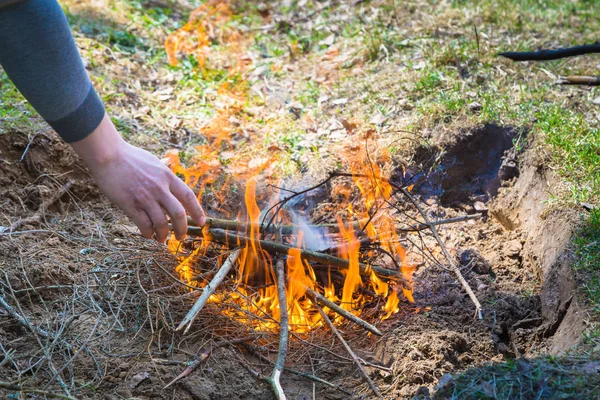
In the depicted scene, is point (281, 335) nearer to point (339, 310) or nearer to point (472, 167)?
point (339, 310)

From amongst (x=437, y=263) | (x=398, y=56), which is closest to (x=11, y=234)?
(x=437, y=263)

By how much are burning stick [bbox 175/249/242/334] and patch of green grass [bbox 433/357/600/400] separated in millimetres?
1205

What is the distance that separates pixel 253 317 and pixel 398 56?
3419mm

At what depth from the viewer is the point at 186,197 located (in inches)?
86.5

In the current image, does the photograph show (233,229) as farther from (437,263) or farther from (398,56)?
(398,56)

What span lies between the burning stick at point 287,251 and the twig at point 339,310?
7.8 inches

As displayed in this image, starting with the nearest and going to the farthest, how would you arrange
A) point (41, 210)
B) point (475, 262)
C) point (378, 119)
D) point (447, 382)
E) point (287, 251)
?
1. point (447, 382)
2. point (287, 251)
3. point (475, 262)
4. point (41, 210)
5. point (378, 119)

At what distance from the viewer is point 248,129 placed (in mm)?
4965

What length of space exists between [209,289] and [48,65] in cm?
151

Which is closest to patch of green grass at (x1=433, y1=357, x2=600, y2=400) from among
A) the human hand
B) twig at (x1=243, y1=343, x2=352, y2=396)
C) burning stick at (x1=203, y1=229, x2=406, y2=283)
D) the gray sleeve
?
twig at (x1=243, y1=343, x2=352, y2=396)

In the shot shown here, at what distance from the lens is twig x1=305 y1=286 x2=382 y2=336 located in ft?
9.76

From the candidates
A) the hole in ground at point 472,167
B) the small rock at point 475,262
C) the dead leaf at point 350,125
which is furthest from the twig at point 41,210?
the small rock at point 475,262

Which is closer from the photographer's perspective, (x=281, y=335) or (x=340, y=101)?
(x=281, y=335)

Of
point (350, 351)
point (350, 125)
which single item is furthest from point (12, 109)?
point (350, 351)
